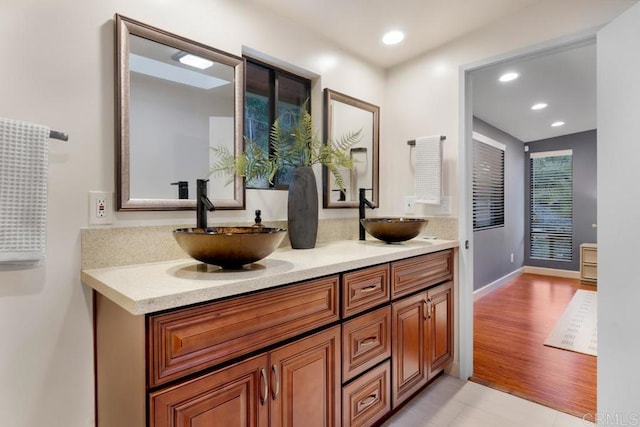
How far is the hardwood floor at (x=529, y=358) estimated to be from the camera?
206 centimetres

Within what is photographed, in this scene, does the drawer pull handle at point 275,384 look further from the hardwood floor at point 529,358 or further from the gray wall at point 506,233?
the gray wall at point 506,233

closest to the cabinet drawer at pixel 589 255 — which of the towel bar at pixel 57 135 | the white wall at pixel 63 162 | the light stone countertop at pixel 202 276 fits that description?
the white wall at pixel 63 162

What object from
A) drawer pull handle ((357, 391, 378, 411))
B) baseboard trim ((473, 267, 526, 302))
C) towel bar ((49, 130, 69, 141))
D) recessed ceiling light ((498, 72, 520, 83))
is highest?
recessed ceiling light ((498, 72, 520, 83))

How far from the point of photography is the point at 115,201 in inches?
53.2

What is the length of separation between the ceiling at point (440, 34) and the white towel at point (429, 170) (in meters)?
0.57

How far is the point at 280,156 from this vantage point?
76.7 inches

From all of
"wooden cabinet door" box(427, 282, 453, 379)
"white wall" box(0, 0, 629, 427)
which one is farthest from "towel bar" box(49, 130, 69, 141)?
"wooden cabinet door" box(427, 282, 453, 379)

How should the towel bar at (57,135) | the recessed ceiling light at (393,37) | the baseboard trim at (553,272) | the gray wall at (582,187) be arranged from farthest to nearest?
the baseboard trim at (553,272), the gray wall at (582,187), the recessed ceiling light at (393,37), the towel bar at (57,135)

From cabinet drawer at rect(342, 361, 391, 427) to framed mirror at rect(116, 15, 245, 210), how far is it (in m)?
1.02

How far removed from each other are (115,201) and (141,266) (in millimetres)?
275

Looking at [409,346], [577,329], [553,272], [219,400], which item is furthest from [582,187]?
[219,400]

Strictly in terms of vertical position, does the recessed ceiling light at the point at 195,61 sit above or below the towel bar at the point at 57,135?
above

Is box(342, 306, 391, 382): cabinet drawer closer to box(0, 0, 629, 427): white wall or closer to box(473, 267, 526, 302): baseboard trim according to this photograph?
box(0, 0, 629, 427): white wall

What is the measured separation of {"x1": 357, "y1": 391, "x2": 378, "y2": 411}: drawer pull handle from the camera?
1574mm
